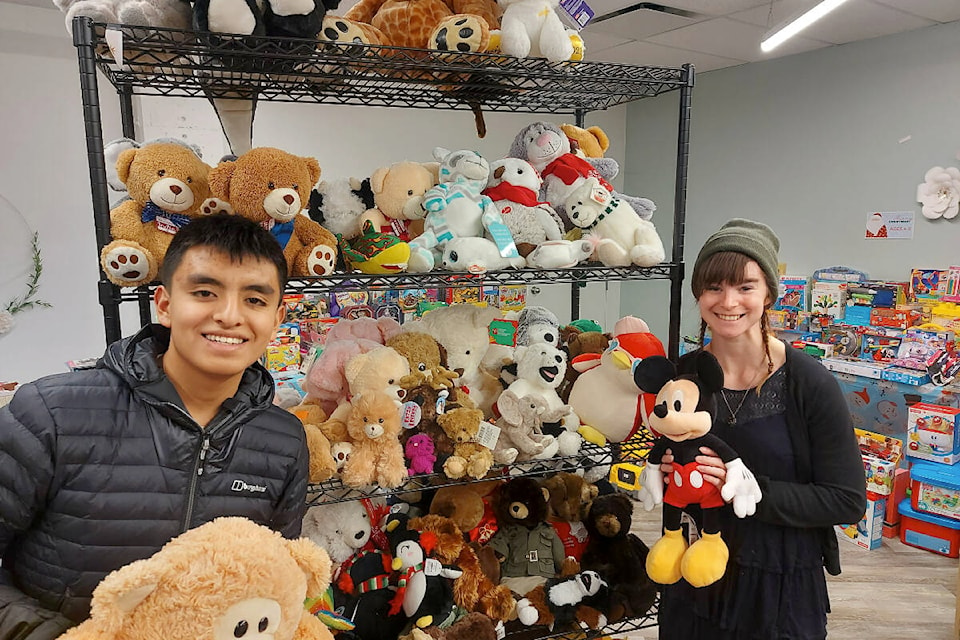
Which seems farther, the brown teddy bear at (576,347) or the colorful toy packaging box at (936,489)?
the colorful toy packaging box at (936,489)

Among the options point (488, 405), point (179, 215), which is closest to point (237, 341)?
point (179, 215)

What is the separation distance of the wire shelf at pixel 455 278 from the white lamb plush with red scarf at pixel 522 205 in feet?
0.37

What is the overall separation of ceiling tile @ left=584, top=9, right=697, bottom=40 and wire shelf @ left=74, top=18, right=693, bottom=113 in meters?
1.66

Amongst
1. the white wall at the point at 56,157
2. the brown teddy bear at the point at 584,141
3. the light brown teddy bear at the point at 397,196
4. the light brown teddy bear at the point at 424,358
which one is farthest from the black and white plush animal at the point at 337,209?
the white wall at the point at 56,157

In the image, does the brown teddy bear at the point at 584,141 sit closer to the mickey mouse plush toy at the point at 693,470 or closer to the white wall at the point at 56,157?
the mickey mouse plush toy at the point at 693,470

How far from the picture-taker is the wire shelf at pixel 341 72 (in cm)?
119

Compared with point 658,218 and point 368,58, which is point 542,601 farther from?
point 658,218

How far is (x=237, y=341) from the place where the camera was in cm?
102

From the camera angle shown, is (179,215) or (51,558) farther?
(179,215)

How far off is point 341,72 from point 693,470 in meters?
1.20

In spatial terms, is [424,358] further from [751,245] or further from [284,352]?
[284,352]

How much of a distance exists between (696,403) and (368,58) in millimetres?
1034

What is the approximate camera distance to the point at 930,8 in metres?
2.99

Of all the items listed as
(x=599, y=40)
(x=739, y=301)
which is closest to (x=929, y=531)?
(x=739, y=301)
